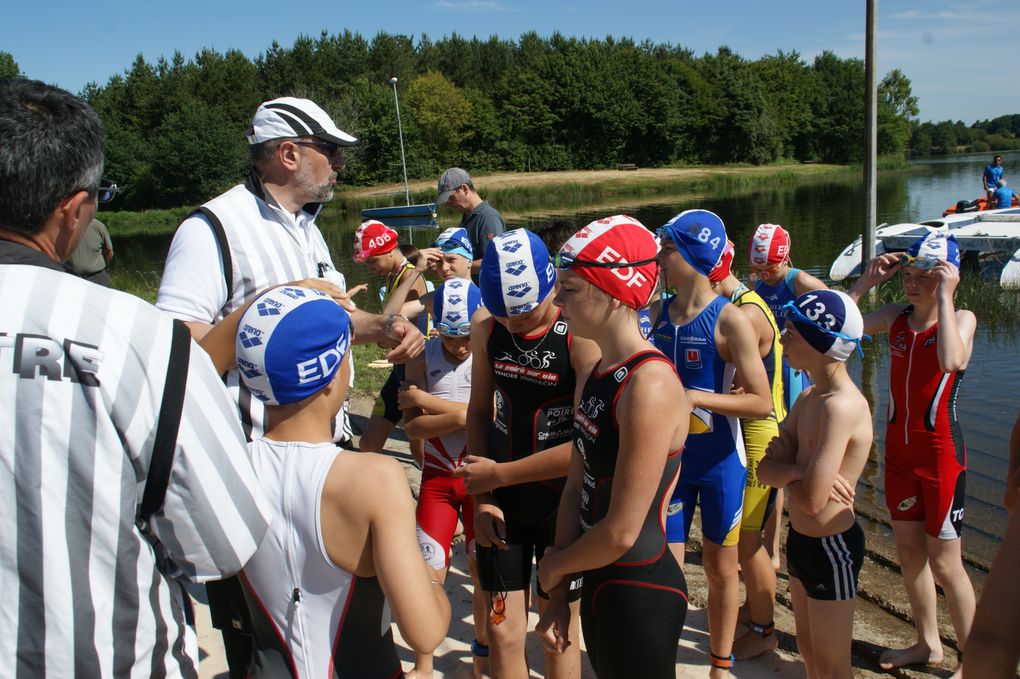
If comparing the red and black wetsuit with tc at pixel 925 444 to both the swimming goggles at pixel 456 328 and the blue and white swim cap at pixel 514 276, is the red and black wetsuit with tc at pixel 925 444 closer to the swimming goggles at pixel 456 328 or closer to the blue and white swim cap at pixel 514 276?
the blue and white swim cap at pixel 514 276

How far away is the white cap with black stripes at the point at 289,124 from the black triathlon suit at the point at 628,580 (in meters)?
1.55

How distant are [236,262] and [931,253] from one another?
3483mm

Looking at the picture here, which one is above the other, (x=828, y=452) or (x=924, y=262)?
(x=924, y=262)

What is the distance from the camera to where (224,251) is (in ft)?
9.20

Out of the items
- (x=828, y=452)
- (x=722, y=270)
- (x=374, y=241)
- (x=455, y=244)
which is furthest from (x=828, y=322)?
(x=374, y=241)

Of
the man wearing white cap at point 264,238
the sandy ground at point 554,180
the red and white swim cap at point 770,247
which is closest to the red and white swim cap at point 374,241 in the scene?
the red and white swim cap at point 770,247

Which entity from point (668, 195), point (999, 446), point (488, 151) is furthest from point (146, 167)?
point (999, 446)

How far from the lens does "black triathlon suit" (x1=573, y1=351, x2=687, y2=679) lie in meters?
2.47

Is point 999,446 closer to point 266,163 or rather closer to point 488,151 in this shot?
point 266,163

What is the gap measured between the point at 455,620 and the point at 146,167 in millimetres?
67809

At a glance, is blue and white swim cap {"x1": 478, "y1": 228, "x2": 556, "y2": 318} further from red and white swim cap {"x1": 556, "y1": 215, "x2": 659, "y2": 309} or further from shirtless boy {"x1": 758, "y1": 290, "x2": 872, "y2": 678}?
shirtless boy {"x1": 758, "y1": 290, "x2": 872, "y2": 678}

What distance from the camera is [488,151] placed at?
259 feet

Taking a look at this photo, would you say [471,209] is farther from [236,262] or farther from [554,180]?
[554,180]

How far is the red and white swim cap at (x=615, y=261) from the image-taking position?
8.23ft
